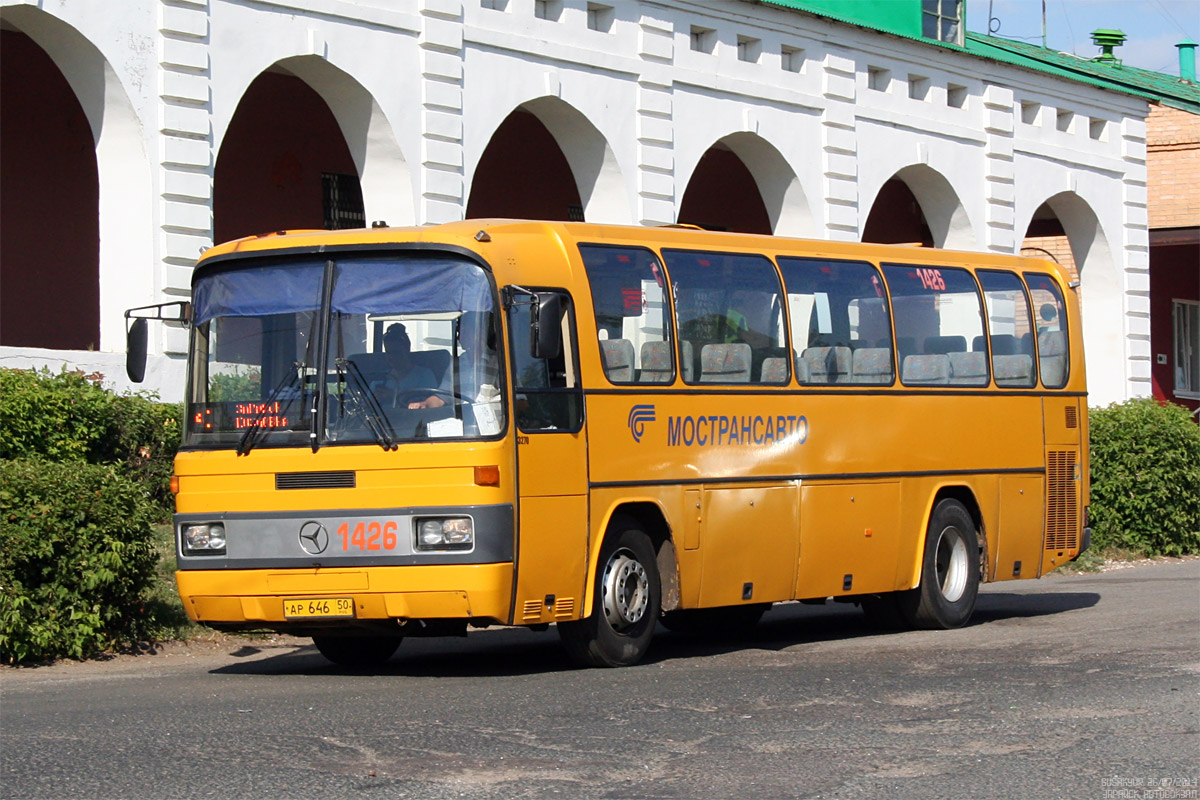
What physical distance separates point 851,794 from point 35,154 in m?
16.4

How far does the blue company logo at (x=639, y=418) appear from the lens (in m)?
11.4

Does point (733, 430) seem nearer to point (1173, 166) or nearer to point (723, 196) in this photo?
point (723, 196)

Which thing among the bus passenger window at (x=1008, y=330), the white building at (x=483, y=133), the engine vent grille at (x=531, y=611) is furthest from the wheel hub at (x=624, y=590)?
the white building at (x=483, y=133)

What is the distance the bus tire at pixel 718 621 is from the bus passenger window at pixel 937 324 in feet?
7.33

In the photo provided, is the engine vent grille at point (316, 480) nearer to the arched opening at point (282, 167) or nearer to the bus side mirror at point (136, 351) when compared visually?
the bus side mirror at point (136, 351)

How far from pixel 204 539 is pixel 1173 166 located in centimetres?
2732

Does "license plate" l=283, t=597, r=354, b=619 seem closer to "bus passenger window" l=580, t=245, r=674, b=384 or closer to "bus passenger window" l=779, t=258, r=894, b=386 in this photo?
"bus passenger window" l=580, t=245, r=674, b=384

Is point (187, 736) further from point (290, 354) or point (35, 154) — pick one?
point (35, 154)

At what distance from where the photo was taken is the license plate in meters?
10.3

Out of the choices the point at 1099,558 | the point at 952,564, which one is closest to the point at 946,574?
the point at 952,564

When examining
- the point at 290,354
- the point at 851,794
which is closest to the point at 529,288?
the point at 290,354

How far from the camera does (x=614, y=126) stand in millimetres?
22688

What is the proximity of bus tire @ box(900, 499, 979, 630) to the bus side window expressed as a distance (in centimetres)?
417

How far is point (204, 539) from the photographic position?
10820 mm
